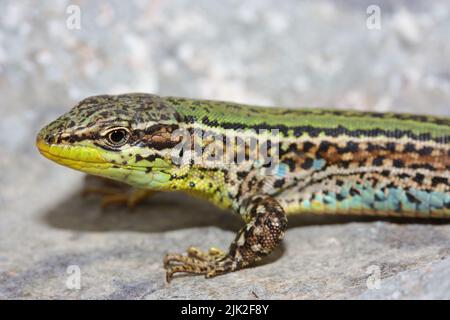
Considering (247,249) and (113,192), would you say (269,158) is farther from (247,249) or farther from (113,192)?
(113,192)

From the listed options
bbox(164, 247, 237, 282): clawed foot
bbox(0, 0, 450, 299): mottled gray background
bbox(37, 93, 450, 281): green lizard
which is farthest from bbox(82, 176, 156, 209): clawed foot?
bbox(164, 247, 237, 282): clawed foot

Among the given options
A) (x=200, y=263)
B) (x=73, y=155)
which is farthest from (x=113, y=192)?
(x=200, y=263)

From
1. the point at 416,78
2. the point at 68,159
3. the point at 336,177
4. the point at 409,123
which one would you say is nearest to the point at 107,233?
the point at 68,159

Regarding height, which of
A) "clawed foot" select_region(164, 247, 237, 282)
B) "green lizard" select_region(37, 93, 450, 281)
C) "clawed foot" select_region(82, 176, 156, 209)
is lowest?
"clawed foot" select_region(164, 247, 237, 282)

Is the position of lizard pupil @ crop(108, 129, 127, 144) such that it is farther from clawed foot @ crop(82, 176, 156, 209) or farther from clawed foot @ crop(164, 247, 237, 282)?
clawed foot @ crop(82, 176, 156, 209)

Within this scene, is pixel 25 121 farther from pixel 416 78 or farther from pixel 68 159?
pixel 416 78

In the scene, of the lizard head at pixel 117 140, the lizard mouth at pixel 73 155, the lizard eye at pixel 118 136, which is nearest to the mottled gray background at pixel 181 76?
the lizard head at pixel 117 140
